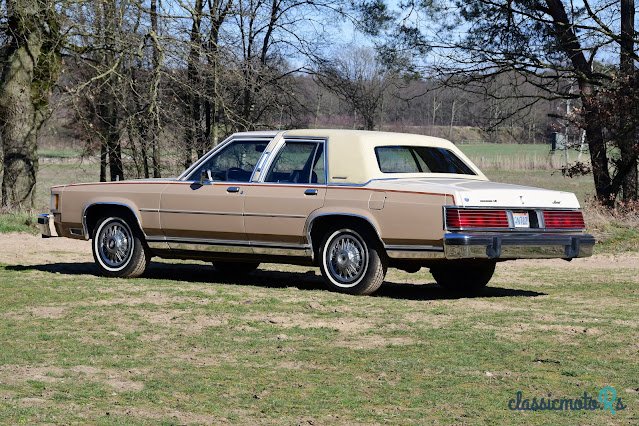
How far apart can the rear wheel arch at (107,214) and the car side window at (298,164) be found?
1644 mm

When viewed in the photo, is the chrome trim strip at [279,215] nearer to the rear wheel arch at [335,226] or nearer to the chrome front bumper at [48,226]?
the rear wheel arch at [335,226]

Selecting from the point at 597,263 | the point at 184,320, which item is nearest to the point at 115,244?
the point at 184,320

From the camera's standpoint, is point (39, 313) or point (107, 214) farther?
point (107, 214)

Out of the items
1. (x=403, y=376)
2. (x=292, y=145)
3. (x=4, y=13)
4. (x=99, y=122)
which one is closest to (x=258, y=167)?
(x=292, y=145)

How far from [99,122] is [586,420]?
23.4 meters

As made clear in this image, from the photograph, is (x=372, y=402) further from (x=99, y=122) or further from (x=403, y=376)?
(x=99, y=122)

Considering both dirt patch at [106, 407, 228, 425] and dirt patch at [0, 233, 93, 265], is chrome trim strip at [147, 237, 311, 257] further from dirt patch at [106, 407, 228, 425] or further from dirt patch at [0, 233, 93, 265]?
dirt patch at [106, 407, 228, 425]

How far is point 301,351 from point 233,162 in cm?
448

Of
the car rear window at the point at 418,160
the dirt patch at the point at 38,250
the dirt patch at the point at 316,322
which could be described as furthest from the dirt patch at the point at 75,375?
the dirt patch at the point at 38,250

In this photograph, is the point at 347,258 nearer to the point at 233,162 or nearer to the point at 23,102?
the point at 233,162

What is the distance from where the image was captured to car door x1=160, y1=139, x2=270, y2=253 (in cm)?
1202

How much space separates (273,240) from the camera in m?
11.8

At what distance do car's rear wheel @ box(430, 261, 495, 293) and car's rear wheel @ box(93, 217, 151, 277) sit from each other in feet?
10.2

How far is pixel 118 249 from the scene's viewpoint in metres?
12.8
